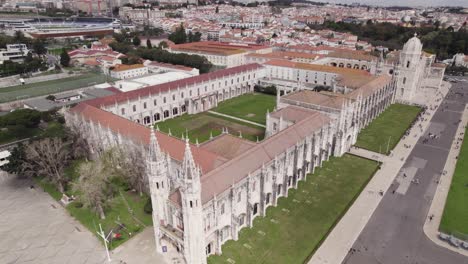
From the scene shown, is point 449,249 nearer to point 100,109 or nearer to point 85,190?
point 85,190

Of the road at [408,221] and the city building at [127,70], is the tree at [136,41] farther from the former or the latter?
the road at [408,221]

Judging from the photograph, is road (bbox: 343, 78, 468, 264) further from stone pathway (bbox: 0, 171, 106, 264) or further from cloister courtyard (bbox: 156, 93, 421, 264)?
stone pathway (bbox: 0, 171, 106, 264)

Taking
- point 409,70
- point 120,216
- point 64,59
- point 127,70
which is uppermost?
point 409,70

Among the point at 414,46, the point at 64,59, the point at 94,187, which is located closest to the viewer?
the point at 94,187

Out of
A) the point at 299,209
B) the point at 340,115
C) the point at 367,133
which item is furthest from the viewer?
the point at 367,133

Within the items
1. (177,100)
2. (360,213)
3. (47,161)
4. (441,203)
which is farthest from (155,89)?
(441,203)

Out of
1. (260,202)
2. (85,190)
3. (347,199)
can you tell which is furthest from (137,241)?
(347,199)

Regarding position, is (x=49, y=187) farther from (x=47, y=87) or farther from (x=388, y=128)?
(x=388, y=128)
